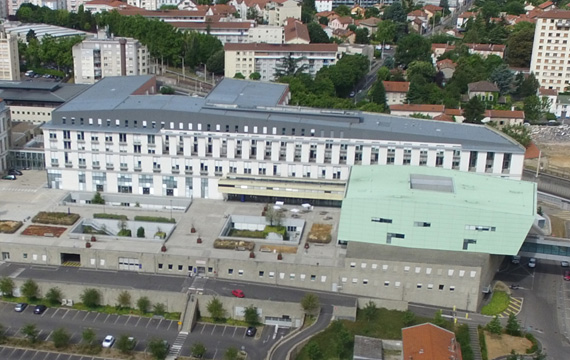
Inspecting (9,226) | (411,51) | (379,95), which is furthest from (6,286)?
(411,51)

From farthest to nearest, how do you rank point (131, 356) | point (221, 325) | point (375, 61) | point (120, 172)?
point (375, 61), point (120, 172), point (221, 325), point (131, 356)

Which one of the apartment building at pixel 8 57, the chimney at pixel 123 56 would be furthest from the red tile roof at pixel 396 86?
the apartment building at pixel 8 57

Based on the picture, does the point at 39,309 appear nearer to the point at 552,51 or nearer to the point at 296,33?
the point at 296,33

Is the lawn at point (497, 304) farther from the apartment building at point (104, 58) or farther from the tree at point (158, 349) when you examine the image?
the apartment building at point (104, 58)

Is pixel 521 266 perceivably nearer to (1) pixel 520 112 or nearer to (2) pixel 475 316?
(2) pixel 475 316

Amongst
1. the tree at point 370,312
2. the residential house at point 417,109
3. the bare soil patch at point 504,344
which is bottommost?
the bare soil patch at point 504,344

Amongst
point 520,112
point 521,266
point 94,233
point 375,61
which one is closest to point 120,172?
point 94,233

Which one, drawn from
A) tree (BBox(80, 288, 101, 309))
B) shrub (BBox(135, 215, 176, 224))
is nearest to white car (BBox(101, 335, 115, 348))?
tree (BBox(80, 288, 101, 309))
